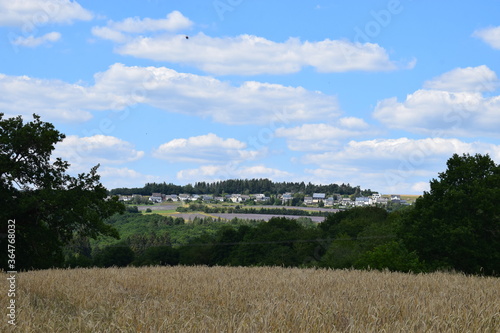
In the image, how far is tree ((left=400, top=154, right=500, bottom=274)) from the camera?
4306cm

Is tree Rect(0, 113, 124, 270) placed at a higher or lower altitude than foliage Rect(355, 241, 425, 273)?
higher

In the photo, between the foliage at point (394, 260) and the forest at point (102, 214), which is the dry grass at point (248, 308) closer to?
the forest at point (102, 214)

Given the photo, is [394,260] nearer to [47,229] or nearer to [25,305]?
[47,229]

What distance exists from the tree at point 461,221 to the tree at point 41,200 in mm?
26274

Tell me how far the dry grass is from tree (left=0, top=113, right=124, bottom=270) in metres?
23.6

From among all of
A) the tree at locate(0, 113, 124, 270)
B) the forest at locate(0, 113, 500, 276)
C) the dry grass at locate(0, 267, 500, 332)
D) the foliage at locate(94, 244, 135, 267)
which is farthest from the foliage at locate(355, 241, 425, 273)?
the foliage at locate(94, 244, 135, 267)

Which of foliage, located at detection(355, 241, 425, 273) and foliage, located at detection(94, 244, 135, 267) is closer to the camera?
foliage, located at detection(355, 241, 425, 273)

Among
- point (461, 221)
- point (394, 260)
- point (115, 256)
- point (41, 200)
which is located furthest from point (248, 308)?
point (115, 256)

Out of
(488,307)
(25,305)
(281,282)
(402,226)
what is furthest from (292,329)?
(402,226)

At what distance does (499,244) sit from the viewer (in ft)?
144

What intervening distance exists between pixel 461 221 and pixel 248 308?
1522 inches

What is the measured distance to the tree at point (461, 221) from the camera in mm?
43062

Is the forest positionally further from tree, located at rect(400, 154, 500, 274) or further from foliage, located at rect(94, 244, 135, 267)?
foliage, located at rect(94, 244, 135, 267)

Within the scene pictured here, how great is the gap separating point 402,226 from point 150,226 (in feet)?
525
